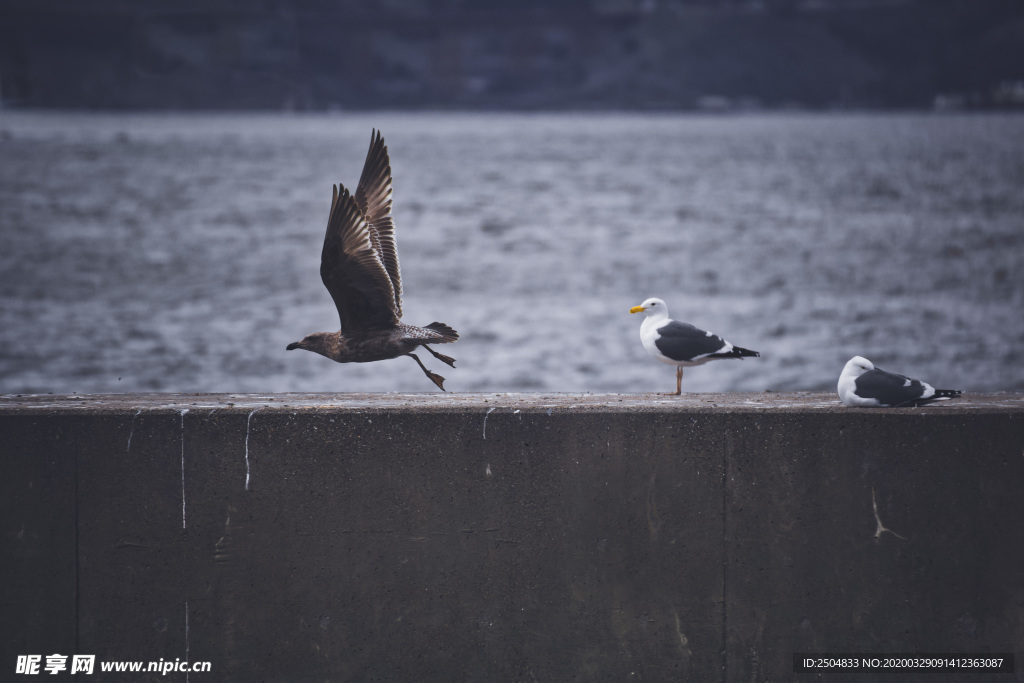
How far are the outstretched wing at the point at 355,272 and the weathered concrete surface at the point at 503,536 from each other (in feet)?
2.87

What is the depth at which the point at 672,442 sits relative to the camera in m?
4.51

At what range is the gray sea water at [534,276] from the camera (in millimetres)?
21953

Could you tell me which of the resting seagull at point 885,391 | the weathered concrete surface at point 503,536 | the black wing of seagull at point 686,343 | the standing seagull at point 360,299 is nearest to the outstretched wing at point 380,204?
the standing seagull at point 360,299

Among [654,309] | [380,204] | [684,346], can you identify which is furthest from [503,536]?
[380,204]

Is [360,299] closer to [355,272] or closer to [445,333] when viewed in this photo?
[355,272]

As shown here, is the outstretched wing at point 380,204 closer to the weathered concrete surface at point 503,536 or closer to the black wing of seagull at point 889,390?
the weathered concrete surface at point 503,536

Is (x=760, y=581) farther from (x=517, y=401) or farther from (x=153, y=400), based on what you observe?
(x=153, y=400)

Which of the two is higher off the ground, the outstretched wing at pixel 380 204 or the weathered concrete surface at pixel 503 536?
the outstretched wing at pixel 380 204

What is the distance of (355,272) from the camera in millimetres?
5293

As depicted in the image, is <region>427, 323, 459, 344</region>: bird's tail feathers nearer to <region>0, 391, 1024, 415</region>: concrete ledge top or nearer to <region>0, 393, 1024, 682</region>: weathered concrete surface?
<region>0, 391, 1024, 415</region>: concrete ledge top

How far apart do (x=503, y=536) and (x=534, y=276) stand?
3493 cm

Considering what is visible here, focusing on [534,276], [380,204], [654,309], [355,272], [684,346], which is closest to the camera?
[355,272]

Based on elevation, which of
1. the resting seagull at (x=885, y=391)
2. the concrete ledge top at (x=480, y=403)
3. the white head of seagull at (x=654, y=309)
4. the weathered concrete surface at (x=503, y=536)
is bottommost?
the weathered concrete surface at (x=503, y=536)

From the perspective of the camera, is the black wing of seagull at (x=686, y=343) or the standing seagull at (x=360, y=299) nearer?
the standing seagull at (x=360, y=299)
